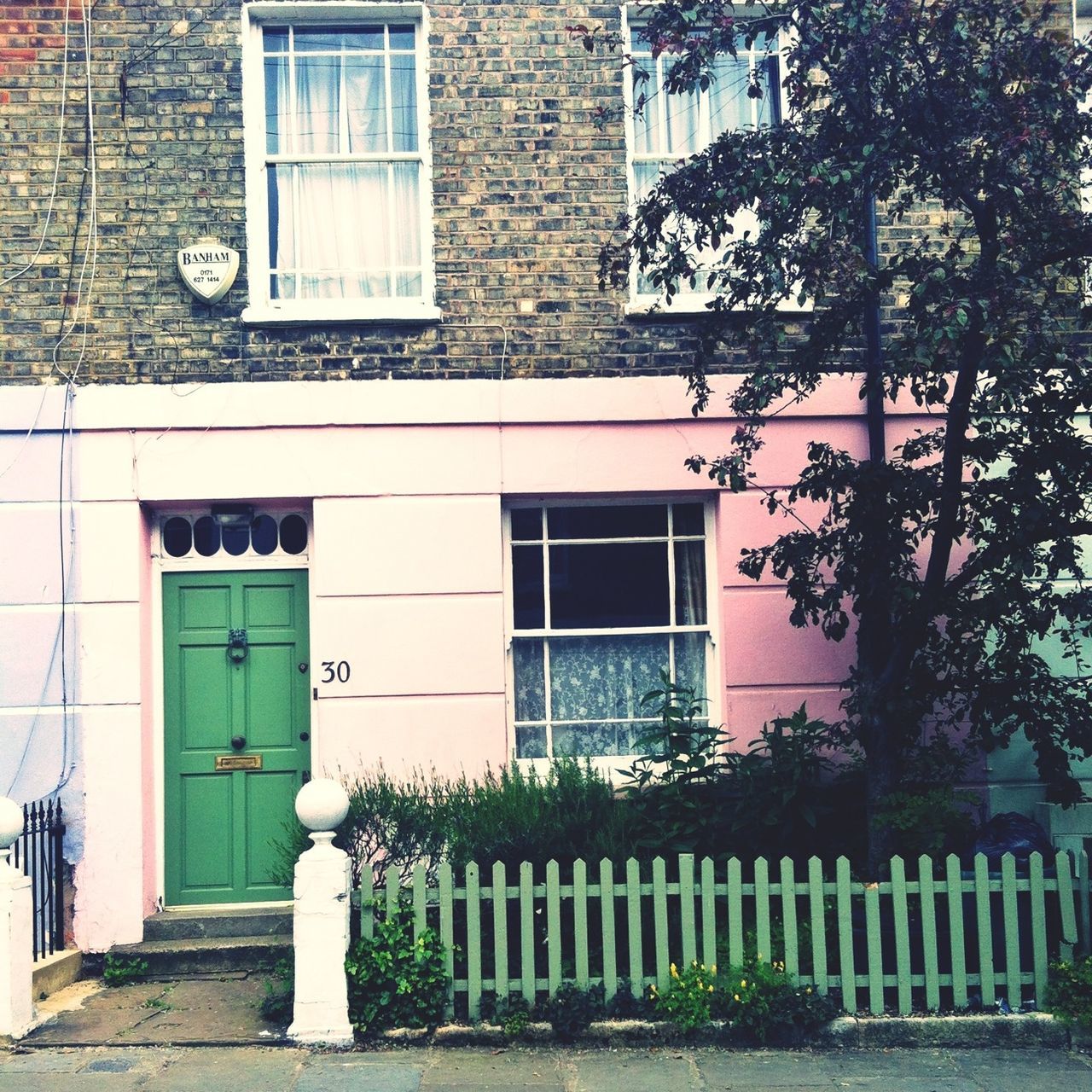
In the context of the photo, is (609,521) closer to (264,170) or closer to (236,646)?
(236,646)

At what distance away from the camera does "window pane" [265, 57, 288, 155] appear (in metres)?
8.17

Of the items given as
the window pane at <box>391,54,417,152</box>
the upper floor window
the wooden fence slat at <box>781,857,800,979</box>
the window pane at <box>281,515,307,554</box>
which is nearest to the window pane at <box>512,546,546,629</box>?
the window pane at <box>281,515,307,554</box>

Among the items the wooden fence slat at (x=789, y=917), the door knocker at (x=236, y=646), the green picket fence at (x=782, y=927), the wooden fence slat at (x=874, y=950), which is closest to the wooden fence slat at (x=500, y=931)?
the green picket fence at (x=782, y=927)

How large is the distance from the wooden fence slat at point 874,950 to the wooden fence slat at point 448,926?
2079 mm

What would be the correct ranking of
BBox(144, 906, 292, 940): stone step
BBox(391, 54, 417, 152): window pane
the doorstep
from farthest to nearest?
BBox(391, 54, 417, 152): window pane → BBox(144, 906, 292, 940): stone step → the doorstep

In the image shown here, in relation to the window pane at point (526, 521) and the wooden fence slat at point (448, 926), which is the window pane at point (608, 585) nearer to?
the window pane at point (526, 521)

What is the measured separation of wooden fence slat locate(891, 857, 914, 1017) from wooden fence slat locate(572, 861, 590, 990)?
155 centimetres

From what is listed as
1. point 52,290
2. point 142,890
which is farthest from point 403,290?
point 142,890

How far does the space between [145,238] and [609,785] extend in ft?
14.9

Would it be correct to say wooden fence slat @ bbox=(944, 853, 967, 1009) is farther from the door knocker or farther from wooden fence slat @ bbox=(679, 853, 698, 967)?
the door knocker

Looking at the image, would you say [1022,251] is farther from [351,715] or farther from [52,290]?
[52,290]

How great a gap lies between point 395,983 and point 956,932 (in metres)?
2.82

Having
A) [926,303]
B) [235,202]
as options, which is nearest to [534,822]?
[926,303]

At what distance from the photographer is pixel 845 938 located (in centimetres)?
610
